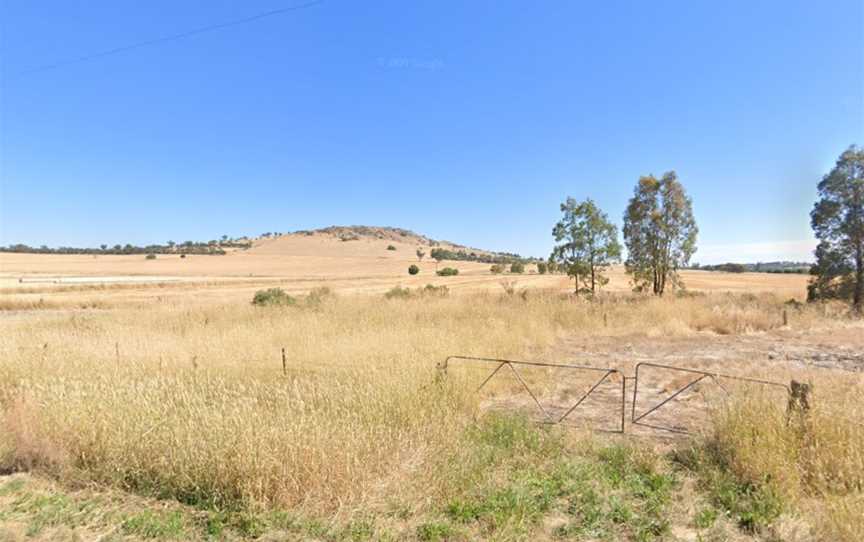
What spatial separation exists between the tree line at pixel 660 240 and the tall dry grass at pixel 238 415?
1466 cm

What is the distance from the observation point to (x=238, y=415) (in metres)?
Result: 4.13

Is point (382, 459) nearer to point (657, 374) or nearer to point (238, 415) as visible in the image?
point (238, 415)

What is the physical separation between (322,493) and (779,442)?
4.60 meters

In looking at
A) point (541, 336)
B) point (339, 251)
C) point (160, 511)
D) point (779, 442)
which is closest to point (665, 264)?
point (541, 336)

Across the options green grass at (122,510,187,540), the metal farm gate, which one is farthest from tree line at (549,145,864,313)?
green grass at (122,510,187,540)

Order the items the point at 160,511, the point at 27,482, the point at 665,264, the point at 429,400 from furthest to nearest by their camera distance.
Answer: the point at 665,264 < the point at 429,400 < the point at 27,482 < the point at 160,511

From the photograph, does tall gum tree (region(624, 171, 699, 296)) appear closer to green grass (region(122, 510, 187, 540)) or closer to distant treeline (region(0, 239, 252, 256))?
green grass (region(122, 510, 187, 540))

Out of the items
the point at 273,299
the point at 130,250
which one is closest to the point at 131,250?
the point at 130,250

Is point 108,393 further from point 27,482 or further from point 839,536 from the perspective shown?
point 839,536

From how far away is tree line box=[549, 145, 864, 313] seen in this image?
1792 cm

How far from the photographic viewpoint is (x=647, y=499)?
3596 millimetres

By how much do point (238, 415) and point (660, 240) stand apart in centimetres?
2398

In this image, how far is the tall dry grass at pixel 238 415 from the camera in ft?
11.7

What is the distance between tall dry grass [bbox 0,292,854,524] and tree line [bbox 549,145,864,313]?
14.7m
